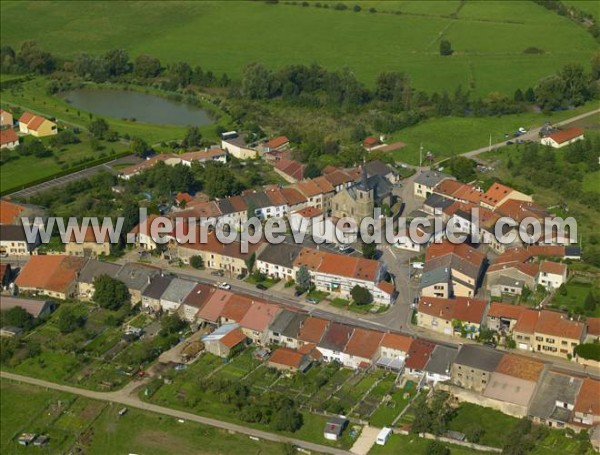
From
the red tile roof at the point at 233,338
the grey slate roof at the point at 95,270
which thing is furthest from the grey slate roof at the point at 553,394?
the grey slate roof at the point at 95,270

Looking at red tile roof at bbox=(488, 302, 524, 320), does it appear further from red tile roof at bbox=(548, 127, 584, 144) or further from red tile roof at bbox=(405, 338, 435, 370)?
red tile roof at bbox=(548, 127, 584, 144)

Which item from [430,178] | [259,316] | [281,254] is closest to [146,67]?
[430,178]

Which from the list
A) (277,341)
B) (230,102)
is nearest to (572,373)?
(277,341)

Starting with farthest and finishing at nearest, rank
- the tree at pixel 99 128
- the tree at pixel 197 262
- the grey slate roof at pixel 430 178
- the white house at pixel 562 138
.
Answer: the tree at pixel 99 128
the white house at pixel 562 138
the grey slate roof at pixel 430 178
the tree at pixel 197 262

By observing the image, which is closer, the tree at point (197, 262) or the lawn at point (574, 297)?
the lawn at point (574, 297)

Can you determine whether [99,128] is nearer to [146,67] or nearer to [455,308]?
[146,67]

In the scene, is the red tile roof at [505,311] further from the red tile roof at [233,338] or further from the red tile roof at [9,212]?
the red tile roof at [9,212]
